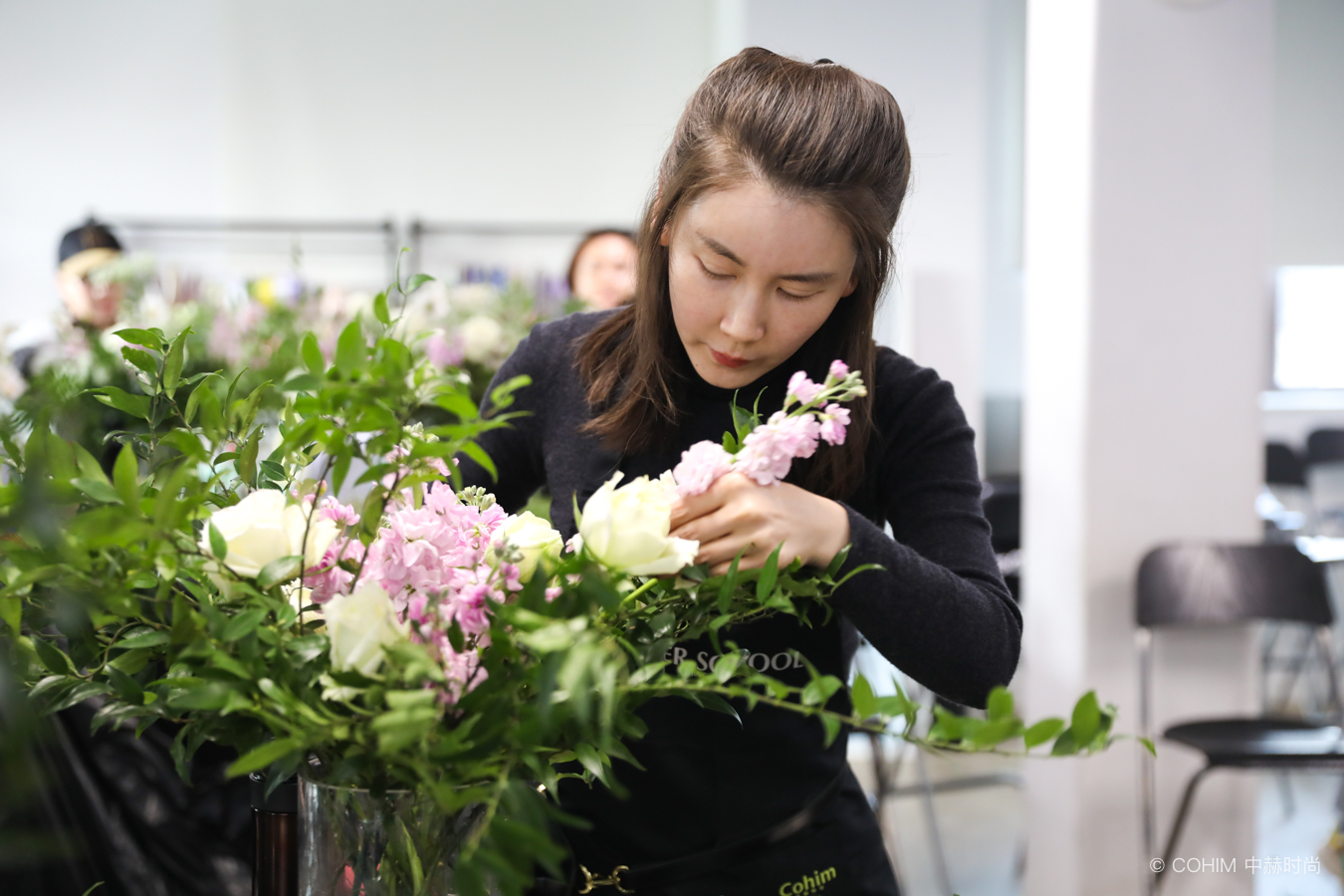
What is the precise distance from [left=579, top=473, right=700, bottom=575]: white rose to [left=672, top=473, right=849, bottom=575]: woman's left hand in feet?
0.26

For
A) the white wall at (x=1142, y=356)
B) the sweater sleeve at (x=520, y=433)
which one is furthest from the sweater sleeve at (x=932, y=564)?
the white wall at (x=1142, y=356)

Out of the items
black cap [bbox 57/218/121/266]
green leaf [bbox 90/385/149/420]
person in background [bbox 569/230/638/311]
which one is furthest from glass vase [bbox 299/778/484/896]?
black cap [bbox 57/218/121/266]

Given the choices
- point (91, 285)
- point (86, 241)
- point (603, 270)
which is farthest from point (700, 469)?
point (86, 241)

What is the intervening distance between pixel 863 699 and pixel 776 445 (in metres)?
0.15

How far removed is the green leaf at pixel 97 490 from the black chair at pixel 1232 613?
2047 mm

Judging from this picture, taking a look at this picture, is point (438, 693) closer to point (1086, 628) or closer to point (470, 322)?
point (1086, 628)

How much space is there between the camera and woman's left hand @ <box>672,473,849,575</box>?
0.58 metres

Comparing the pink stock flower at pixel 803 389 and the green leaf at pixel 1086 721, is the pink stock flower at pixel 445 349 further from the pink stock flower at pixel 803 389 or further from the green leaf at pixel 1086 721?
the green leaf at pixel 1086 721

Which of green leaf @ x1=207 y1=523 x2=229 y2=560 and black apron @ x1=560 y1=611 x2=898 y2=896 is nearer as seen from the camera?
green leaf @ x1=207 y1=523 x2=229 y2=560

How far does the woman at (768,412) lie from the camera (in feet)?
2.55

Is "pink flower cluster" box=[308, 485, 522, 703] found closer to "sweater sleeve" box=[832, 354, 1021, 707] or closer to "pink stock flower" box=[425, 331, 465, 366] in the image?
"sweater sleeve" box=[832, 354, 1021, 707]

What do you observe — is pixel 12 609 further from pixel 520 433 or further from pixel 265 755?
pixel 520 433

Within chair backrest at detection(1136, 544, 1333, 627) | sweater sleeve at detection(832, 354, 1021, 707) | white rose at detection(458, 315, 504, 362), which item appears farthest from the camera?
white rose at detection(458, 315, 504, 362)

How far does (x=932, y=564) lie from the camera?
78 cm
